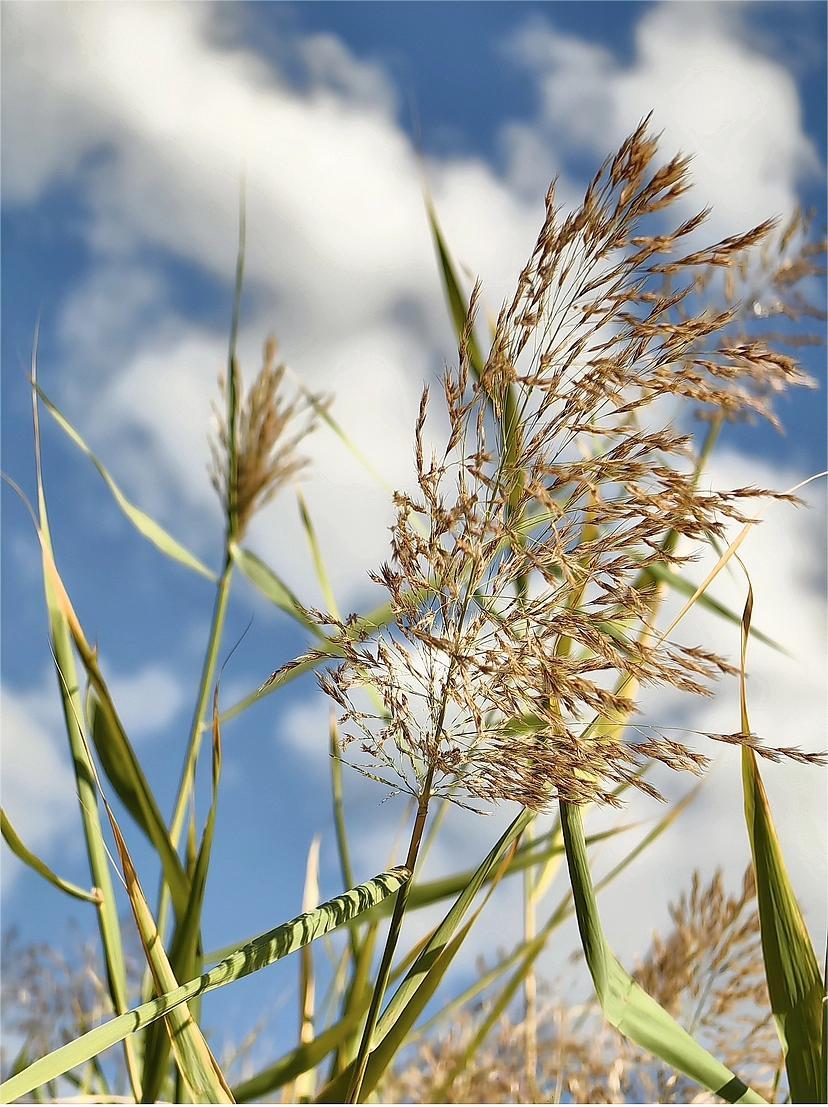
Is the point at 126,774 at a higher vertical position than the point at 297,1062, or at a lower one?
higher

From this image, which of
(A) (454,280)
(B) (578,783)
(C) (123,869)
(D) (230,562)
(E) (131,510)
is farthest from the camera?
(D) (230,562)

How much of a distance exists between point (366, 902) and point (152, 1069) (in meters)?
0.35

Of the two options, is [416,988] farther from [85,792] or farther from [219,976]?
[85,792]

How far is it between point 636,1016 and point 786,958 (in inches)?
5.6

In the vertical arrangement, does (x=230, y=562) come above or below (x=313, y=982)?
above

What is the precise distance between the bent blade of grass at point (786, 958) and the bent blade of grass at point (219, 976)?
0.93 feet

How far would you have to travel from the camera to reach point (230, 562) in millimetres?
1468

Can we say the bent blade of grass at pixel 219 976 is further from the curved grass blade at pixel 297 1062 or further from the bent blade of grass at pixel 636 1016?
the curved grass blade at pixel 297 1062

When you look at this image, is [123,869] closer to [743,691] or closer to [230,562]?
[743,691]

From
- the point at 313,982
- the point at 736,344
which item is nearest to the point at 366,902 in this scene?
the point at 736,344

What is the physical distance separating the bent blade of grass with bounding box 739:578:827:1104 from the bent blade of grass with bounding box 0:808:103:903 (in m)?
0.59

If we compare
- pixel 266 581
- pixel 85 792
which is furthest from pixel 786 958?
pixel 266 581

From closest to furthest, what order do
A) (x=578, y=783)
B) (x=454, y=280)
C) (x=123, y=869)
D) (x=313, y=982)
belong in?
(x=578, y=783)
(x=123, y=869)
(x=454, y=280)
(x=313, y=982)

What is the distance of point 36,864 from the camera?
0.85m
